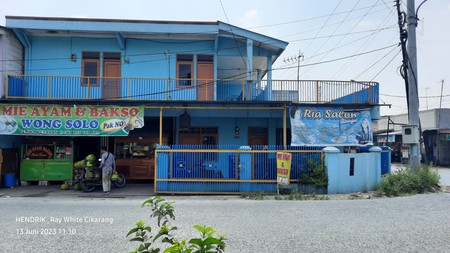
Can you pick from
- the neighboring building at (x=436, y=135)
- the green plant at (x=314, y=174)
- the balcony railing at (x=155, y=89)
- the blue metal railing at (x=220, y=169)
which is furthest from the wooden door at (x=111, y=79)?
the neighboring building at (x=436, y=135)

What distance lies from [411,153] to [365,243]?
28.6ft

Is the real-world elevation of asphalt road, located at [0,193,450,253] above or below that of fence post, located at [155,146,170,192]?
below

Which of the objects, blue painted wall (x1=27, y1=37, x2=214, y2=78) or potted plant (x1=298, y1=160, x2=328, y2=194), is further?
blue painted wall (x1=27, y1=37, x2=214, y2=78)

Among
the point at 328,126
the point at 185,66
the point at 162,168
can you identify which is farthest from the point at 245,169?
the point at 185,66

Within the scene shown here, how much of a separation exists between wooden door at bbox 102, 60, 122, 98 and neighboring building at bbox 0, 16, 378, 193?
0.05 metres

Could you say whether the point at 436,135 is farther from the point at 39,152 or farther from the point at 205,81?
the point at 39,152

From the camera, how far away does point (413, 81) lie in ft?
41.7

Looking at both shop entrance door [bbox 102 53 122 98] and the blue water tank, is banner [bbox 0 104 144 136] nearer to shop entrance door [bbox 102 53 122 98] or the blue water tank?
shop entrance door [bbox 102 53 122 98]

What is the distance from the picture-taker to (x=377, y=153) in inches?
503

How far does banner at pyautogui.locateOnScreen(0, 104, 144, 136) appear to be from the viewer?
1239 centimetres

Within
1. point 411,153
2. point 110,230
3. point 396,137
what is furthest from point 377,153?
point 396,137

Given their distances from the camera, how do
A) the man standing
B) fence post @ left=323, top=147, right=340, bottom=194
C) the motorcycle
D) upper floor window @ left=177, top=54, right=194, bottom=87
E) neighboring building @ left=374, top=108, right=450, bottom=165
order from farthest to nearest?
neighboring building @ left=374, top=108, right=450, bottom=165
upper floor window @ left=177, top=54, right=194, bottom=87
the motorcycle
the man standing
fence post @ left=323, top=147, right=340, bottom=194

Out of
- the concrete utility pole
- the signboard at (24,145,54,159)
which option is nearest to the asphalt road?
the concrete utility pole

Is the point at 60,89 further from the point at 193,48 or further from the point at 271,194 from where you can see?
the point at 271,194
